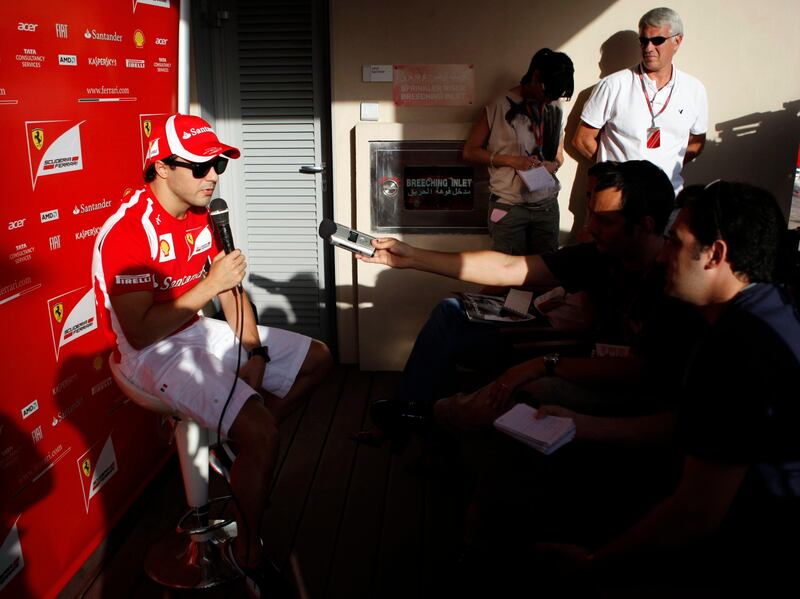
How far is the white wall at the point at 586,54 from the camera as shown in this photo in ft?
15.2

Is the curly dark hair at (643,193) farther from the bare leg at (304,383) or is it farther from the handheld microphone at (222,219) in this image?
the handheld microphone at (222,219)

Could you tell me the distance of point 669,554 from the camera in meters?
1.91

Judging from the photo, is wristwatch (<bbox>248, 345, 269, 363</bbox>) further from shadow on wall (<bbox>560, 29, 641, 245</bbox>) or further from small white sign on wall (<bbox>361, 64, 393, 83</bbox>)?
shadow on wall (<bbox>560, 29, 641, 245</bbox>)

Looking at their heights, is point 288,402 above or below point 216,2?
below

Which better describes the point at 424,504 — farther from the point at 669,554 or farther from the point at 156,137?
the point at 156,137

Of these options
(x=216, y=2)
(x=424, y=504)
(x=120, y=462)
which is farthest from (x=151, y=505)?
(x=216, y=2)

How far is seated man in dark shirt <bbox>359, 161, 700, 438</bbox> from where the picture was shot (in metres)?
2.82

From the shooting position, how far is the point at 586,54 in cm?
470

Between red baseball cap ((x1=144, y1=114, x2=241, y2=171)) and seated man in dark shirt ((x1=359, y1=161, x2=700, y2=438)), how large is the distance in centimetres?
97

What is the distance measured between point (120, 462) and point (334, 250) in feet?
7.27

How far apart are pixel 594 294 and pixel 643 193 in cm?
54

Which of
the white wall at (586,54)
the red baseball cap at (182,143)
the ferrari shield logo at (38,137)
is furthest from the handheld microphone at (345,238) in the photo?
the white wall at (586,54)

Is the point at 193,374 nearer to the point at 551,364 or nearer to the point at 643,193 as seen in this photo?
the point at 551,364

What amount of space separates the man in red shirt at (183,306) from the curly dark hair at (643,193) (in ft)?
5.21
